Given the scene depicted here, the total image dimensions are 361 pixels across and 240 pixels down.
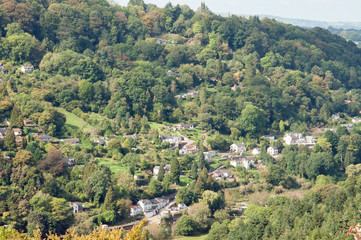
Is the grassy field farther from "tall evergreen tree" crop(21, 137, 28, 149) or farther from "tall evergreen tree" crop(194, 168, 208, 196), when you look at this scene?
"tall evergreen tree" crop(194, 168, 208, 196)

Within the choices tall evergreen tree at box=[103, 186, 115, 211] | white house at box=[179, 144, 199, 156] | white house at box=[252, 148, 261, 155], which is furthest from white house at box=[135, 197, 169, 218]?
white house at box=[252, 148, 261, 155]

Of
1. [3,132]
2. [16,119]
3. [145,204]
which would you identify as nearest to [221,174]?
[145,204]

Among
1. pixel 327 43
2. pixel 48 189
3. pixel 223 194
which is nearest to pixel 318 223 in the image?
pixel 223 194

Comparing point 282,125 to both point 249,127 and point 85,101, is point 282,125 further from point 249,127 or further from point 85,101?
point 85,101

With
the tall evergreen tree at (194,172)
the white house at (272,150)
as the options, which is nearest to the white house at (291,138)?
the white house at (272,150)

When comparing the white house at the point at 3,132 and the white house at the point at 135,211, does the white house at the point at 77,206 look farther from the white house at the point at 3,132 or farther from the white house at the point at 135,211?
the white house at the point at 3,132

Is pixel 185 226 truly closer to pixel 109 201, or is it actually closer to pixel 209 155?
pixel 109 201

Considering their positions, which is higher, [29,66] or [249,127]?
[29,66]
